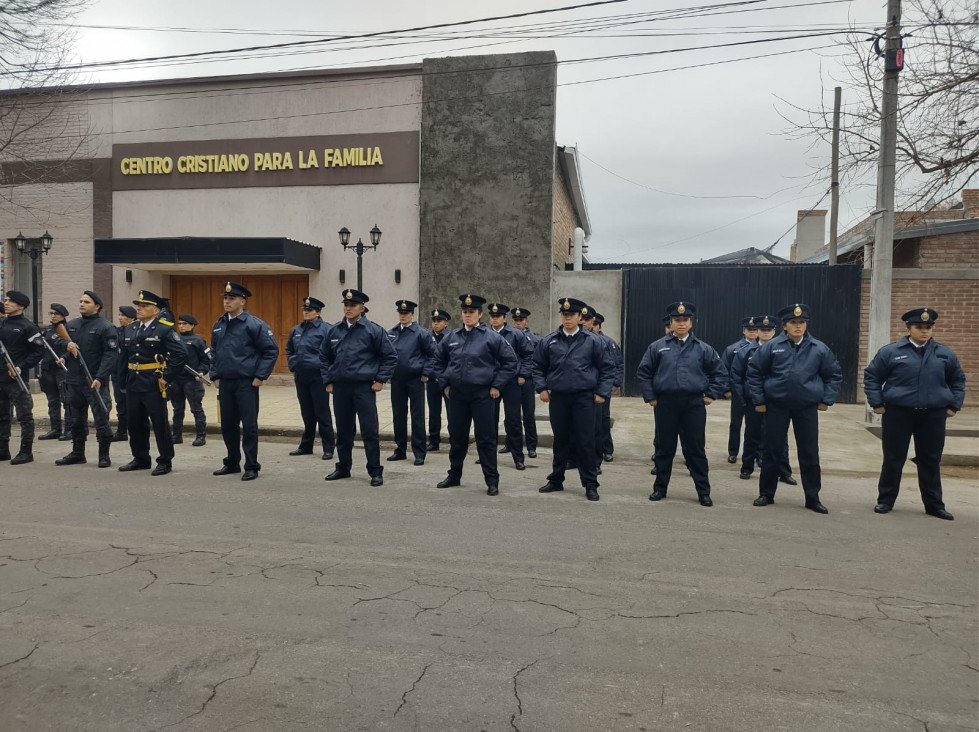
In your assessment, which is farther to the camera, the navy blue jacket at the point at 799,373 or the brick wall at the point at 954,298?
the brick wall at the point at 954,298

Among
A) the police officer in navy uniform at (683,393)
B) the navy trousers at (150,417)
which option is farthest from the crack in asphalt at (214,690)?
the navy trousers at (150,417)

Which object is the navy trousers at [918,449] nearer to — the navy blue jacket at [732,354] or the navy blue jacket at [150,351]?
the navy blue jacket at [732,354]

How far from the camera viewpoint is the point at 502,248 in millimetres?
16766

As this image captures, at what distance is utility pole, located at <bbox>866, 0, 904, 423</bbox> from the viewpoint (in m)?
11.4

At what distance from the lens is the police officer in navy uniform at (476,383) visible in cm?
736

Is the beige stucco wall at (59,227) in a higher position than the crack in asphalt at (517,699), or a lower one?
higher

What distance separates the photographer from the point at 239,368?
779 cm

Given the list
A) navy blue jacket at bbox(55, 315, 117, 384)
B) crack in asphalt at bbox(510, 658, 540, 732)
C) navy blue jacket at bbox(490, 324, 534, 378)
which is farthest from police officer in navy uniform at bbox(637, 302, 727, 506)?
navy blue jacket at bbox(55, 315, 117, 384)

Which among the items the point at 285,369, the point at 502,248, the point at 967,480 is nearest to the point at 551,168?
the point at 502,248

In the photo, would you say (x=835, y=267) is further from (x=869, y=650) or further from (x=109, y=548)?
(x=109, y=548)

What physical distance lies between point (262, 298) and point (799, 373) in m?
13.9

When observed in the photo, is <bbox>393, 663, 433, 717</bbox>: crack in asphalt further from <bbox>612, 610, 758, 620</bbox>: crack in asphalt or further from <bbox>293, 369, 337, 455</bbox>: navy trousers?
<bbox>293, 369, 337, 455</bbox>: navy trousers

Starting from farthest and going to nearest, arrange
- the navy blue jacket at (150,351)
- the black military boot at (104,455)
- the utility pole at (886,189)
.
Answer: the utility pole at (886,189), the black military boot at (104,455), the navy blue jacket at (150,351)

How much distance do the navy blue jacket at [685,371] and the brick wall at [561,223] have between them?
387 inches
